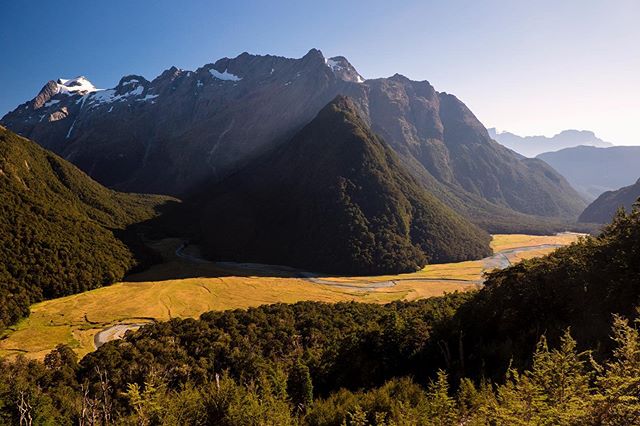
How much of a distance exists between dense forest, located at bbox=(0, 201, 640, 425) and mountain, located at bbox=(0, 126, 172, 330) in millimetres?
46859

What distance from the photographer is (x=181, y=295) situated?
9119 cm

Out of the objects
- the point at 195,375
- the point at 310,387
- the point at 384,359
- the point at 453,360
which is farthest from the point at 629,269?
the point at 195,375

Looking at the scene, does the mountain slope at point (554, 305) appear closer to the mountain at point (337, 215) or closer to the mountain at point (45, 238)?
the mountain at point (45, 238)

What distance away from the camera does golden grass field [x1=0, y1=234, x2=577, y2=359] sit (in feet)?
221

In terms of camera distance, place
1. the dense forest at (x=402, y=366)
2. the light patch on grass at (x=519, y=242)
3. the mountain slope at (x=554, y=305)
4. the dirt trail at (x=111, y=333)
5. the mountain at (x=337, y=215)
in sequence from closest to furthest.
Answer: the dense forest at (x=402, y=366)
the mountain slope at (x=554, y=305)
the dirt trail at (x=111, y=333)
the mountain at (x=337, y=215)
the light patch on grass at (x=519, y=242)

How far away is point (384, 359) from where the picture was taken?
3628 cm

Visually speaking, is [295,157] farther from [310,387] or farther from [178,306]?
[310,387]

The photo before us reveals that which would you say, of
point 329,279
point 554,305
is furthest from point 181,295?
point 554,305

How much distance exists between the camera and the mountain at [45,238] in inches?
3314

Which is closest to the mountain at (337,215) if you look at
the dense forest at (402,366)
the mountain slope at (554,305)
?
the dense forest at (402,366)

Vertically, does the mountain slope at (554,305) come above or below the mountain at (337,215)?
below

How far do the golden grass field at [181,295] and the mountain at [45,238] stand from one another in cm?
433

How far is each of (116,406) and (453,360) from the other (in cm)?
3295

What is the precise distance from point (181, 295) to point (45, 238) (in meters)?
40.6
